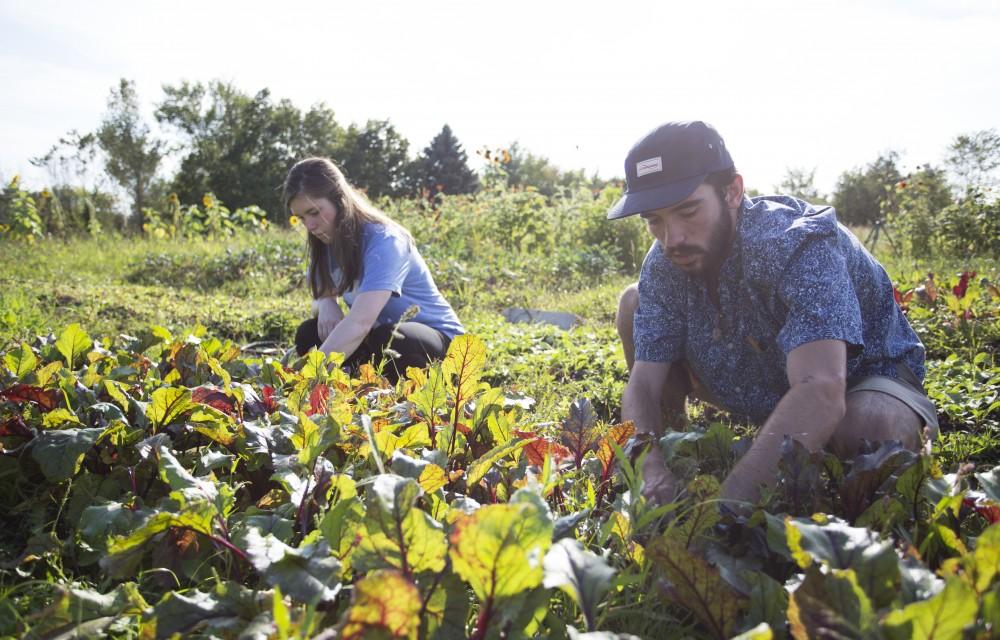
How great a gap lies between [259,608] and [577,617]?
1.72 ft

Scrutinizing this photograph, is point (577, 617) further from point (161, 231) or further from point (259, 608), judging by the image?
point (161, 231)

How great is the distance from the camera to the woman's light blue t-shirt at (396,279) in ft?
12.1

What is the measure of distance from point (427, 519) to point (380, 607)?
0.18 metres

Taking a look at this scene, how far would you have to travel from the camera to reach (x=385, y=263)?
3713 mm

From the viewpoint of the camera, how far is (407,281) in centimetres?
404

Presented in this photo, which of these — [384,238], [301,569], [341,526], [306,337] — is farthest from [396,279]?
[301,569]

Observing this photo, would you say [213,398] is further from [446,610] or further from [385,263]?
[385,263]

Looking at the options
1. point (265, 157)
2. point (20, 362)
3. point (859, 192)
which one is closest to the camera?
point (20, 362)

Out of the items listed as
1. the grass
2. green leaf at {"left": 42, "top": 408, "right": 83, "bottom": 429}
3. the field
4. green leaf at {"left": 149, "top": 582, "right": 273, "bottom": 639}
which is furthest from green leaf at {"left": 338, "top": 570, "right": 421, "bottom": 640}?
the grass

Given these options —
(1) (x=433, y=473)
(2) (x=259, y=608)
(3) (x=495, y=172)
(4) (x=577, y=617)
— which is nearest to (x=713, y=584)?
(4) (x=577, y=617)

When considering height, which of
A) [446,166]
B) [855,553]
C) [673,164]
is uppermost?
[446,166]

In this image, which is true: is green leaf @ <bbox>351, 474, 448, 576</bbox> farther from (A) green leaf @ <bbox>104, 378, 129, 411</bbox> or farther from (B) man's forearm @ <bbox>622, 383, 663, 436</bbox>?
(B) man's forearm @ <bbox>622, 383, 663, 436</bbox>

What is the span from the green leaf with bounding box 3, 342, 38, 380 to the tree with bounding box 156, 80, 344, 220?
132ft

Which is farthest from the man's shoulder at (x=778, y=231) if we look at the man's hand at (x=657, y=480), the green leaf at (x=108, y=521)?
the green leaf at (x=108, y=521)
